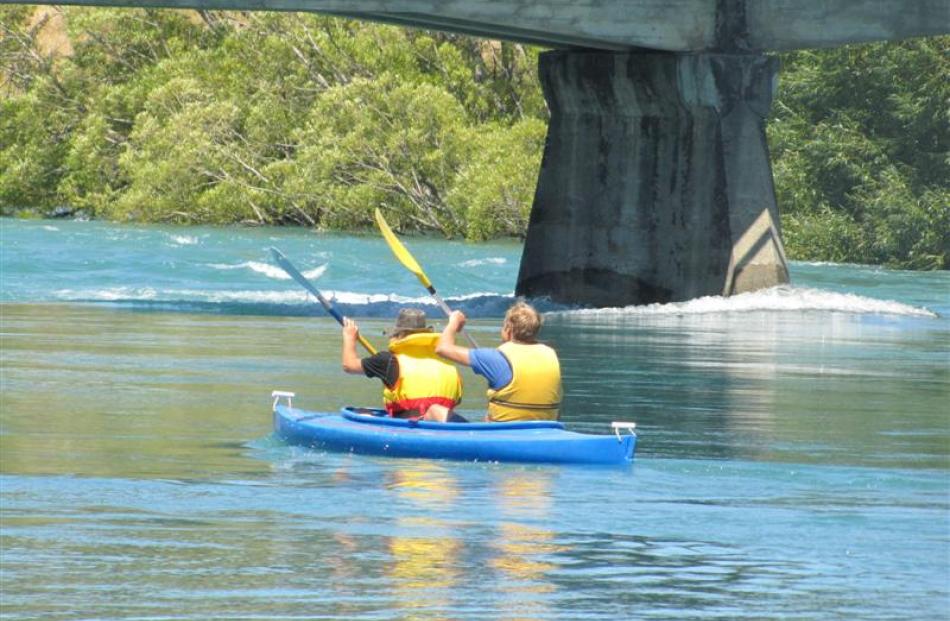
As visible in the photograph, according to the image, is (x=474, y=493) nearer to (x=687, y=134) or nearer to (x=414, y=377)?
(x=414, y=377)

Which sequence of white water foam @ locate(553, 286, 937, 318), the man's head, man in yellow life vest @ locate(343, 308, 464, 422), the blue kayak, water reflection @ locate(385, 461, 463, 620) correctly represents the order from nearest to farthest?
water reflection @ locate(385, 461, 463, 620) < the blue kayak < man in yellow life vest @ locate(343, 308, 464, 422) < the man's head < white water foam @ locate(553, 286, 937, 318)

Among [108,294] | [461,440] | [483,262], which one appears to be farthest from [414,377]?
[483,262]

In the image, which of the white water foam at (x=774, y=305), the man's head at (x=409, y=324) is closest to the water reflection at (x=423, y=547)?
the man's head at (x=409, y=324)

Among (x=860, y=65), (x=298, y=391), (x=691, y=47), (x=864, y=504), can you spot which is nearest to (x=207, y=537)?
(x=864, y=504)

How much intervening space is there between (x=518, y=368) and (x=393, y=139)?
37828 mm

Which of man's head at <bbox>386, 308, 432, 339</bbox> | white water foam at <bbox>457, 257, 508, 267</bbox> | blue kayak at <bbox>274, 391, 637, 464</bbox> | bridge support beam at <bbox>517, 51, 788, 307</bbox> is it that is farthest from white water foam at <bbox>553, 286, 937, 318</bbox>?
blue kayak at <bbox>274, 391, 637, 464</bbox>

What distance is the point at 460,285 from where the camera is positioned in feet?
127

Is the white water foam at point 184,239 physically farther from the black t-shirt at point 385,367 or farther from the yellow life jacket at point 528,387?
the yellow life jacket at point 528,387

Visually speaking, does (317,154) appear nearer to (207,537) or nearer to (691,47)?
(691,47)

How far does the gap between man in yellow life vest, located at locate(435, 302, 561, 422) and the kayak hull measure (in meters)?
0.41

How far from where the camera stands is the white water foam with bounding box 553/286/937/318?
2953cm

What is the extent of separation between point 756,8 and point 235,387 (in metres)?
15.0

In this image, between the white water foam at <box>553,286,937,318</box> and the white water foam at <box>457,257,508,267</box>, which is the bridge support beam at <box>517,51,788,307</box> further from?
the white water foam at <box>457,257,508,267</box>

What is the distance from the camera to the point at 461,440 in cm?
1312
